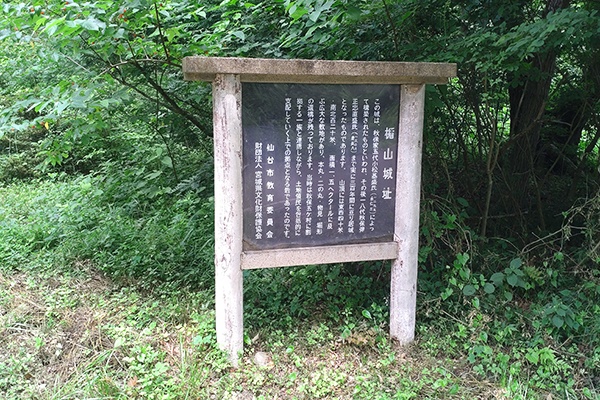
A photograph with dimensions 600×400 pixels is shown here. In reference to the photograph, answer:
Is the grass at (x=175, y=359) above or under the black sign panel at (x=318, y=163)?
under

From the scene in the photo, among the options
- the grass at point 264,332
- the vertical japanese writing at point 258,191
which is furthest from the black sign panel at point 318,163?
the grass at point 264,332

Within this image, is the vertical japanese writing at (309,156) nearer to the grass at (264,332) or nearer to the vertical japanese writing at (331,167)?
the vertical japanese writing at (331,167)

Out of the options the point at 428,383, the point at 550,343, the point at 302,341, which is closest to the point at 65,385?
the point at 302,341

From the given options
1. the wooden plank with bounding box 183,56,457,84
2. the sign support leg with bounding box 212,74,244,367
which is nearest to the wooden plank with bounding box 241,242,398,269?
the sign support leg with bounding box 212,74,244,367

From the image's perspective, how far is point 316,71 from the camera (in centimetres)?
289

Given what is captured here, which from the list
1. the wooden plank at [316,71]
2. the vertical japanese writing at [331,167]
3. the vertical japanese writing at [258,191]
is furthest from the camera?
the vertical japanese writing at [331,167]

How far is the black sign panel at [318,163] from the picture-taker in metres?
2.99

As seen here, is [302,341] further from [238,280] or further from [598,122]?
[598,122]

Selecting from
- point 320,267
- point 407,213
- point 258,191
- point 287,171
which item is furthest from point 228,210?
point 320,267

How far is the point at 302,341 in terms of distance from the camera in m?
3.37

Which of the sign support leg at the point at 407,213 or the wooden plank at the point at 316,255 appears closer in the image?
the wooden plank at the point at 316,255

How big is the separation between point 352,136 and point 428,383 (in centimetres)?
167

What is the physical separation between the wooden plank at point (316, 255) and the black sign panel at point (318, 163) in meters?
0.06

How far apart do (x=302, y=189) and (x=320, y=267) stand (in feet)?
4.21
